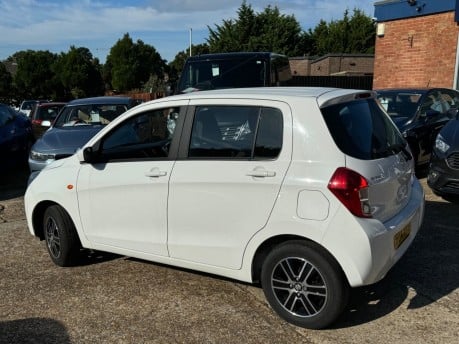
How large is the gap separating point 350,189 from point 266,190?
23.2 inches

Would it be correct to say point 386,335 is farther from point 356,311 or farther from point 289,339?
point 289,339

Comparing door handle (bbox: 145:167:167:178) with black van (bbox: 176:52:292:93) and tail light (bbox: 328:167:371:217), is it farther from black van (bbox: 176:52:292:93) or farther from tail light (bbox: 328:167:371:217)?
black van (bbox: 176:52:292:93)

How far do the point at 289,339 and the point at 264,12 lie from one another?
159ft

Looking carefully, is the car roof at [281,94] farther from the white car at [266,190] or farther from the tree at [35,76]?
the tree at [35,76]

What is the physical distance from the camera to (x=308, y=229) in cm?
332

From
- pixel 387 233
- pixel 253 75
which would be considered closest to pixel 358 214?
pixel 387 233

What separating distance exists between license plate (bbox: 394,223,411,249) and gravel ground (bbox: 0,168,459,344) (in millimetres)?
438

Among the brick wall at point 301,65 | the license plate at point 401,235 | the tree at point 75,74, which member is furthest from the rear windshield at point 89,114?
the tree at point 75,74

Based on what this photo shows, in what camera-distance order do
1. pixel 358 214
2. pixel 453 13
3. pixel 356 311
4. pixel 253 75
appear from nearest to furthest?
1. pixel 358 214
2. pixel 356 311
3. pixel 253 75
4. pixel 453 13

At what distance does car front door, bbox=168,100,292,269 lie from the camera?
351 centimetres

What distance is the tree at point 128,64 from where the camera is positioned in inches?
1848

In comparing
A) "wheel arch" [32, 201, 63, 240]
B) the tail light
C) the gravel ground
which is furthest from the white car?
"wheel arch" [32, 201, 63, 240]

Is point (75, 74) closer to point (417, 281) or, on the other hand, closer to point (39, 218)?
point (39, 218)

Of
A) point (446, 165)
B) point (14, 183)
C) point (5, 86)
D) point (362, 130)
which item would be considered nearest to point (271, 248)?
point (362, 130)
